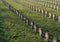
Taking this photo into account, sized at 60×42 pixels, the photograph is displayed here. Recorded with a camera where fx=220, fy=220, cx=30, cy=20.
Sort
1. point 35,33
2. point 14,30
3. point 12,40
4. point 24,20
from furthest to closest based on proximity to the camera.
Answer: point 24,20 → point 14,30 → point 35,33 → point 12,40

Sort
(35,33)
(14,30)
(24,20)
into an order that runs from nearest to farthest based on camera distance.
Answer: (35,33) → (14,30) → (24,20)

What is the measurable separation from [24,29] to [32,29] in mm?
1010

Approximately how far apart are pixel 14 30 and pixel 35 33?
2.84 metres

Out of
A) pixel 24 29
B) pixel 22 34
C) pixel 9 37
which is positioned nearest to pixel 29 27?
pixel 24 29

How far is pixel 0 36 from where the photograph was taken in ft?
72.9

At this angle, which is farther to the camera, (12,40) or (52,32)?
(52,32)

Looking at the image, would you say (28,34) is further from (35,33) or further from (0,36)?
(0,36)

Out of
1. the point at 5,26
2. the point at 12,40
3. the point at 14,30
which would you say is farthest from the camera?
the point at 5,26

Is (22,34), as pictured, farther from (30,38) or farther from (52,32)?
(52,32)

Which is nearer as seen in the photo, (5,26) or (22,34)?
(22,34)

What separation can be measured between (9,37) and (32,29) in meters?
3.63

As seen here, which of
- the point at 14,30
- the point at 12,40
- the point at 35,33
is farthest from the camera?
the point at 14,30

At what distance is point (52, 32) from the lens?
2417cm

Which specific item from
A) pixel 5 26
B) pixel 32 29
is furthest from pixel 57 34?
pixel 5 26
